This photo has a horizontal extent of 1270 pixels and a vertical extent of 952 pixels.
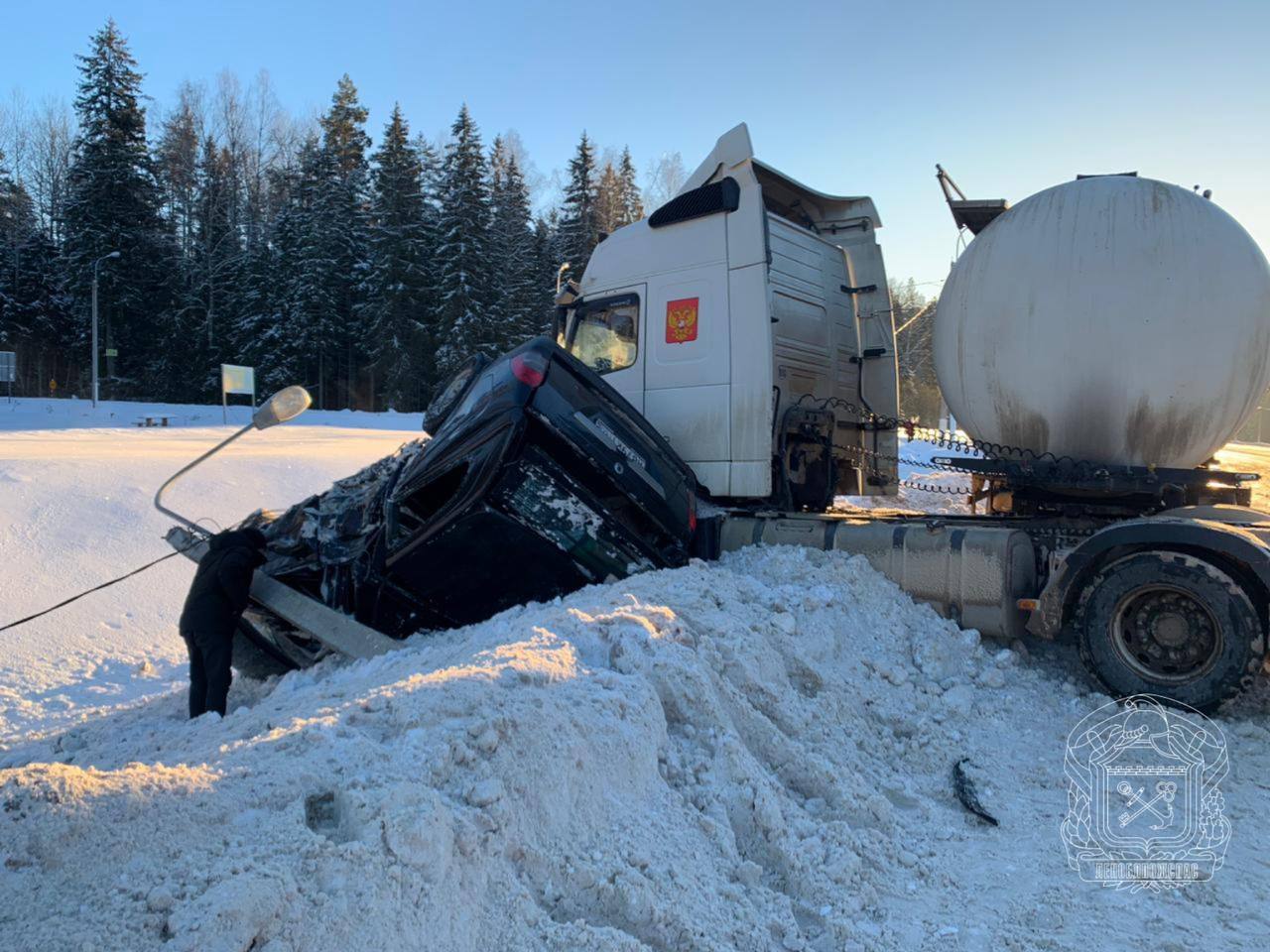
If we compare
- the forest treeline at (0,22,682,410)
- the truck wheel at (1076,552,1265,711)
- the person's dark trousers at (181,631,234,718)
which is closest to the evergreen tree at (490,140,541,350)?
the forest treeline at (0,22,682,410)

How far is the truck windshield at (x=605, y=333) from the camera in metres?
6.80

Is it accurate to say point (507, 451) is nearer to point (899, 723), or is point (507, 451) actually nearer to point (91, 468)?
point (899, 723)

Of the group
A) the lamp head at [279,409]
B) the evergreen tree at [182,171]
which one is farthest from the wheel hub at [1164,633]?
the evergreen tree at [182,171]

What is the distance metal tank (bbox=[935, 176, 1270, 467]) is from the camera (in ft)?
16.2

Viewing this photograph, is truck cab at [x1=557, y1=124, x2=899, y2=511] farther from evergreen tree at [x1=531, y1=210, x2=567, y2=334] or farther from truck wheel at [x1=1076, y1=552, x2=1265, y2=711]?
evergreen tree at [x1=531, y1=210, x2=567, y2=334]

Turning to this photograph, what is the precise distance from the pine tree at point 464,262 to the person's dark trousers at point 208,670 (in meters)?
33.7

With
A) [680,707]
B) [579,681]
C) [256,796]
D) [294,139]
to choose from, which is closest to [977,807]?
[680,707]

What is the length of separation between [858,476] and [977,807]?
14.7 feet

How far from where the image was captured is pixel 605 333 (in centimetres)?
700

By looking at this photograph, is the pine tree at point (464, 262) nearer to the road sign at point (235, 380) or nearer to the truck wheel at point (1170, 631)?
the road sign at point (235, 380)

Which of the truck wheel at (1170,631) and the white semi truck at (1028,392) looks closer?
the truck wheel at (1170,631)

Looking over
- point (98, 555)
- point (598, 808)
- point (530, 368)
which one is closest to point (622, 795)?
point (598, 808)

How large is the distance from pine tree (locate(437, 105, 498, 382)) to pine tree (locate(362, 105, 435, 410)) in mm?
1060

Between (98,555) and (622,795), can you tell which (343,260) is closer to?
(98,555)
